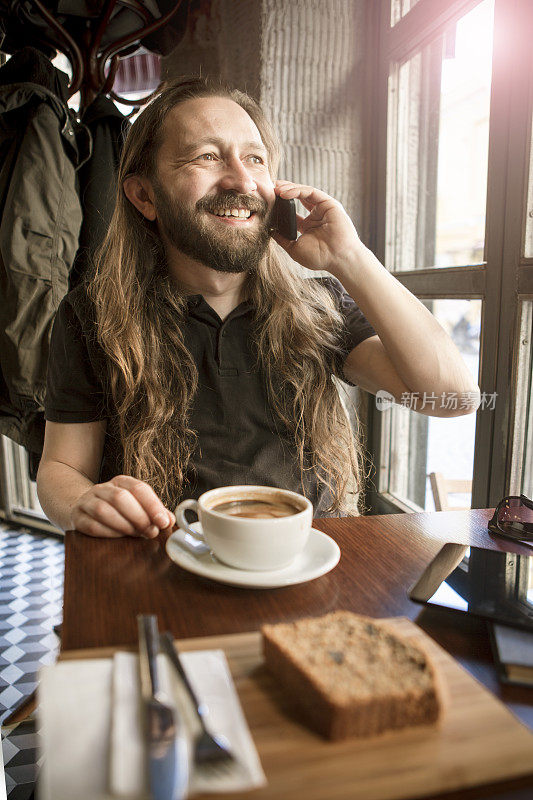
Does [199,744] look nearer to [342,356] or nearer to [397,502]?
[342,356]

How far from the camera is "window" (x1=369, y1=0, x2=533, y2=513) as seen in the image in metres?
1.46

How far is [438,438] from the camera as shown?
2057mm

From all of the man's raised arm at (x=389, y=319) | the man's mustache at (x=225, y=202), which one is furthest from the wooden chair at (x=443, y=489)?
the man's mustache at (x=225, y=202)

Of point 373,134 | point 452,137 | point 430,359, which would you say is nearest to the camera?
point 430,359

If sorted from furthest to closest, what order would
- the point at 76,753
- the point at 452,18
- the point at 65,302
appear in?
1. the point at 452,18
2. the point at 65,302
3. the point at 76,753

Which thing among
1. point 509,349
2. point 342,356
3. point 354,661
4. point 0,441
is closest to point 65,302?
point 342,356

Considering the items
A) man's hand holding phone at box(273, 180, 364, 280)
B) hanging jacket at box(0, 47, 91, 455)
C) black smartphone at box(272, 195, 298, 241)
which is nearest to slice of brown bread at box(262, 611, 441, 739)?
man's hand holding phone at box(273, 180, 364, 280)

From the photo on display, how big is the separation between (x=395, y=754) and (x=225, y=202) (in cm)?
121

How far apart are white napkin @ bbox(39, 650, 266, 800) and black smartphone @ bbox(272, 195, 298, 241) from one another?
111 cm

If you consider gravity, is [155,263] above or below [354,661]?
above

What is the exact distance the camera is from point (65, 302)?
146 centimetres

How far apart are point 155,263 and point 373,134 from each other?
44.0 inches

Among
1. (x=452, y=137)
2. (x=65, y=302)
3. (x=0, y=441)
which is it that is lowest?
(x=0, y=441)

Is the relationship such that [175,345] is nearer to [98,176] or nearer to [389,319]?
[389,319]
